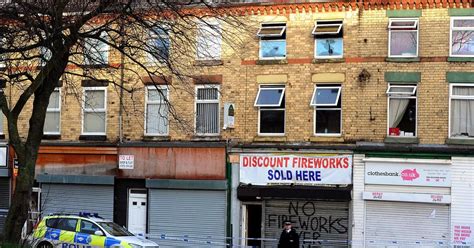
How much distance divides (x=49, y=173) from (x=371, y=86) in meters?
13.1

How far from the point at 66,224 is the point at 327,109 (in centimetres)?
987

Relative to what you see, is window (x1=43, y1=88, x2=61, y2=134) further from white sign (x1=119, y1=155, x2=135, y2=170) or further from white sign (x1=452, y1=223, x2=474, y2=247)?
white sign (x1=452, y1=223, x2=474, y2=247)

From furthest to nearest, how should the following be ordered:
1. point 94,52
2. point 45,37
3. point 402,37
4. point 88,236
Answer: point 402,37 < point 88,236 < point 94,52 < point 45,37

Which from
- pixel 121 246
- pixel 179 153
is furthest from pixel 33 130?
pixel 179 153

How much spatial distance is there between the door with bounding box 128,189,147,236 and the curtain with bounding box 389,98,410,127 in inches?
383

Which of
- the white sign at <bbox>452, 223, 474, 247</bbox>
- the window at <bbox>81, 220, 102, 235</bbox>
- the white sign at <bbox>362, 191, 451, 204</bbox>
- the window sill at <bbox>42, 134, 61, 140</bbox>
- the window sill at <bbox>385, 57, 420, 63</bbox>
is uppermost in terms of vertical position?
the window sill at <bbox>385, 57, 420, 63</bbox>

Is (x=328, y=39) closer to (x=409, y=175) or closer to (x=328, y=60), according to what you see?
(x=328, y=60)

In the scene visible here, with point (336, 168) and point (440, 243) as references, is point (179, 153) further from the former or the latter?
point (440, 243)

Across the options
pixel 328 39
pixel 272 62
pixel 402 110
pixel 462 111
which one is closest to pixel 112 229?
pixel 272 62

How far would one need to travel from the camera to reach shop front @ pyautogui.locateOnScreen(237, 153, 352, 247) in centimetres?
2347

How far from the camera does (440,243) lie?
22.4m

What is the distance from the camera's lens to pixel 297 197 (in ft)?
78.0

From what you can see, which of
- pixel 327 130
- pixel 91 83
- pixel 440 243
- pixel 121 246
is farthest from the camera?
pixel 91 83

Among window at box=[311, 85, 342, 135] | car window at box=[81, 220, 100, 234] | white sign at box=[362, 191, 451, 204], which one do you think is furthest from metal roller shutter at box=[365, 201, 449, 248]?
car window at box=[81, 220, 100, 234]
